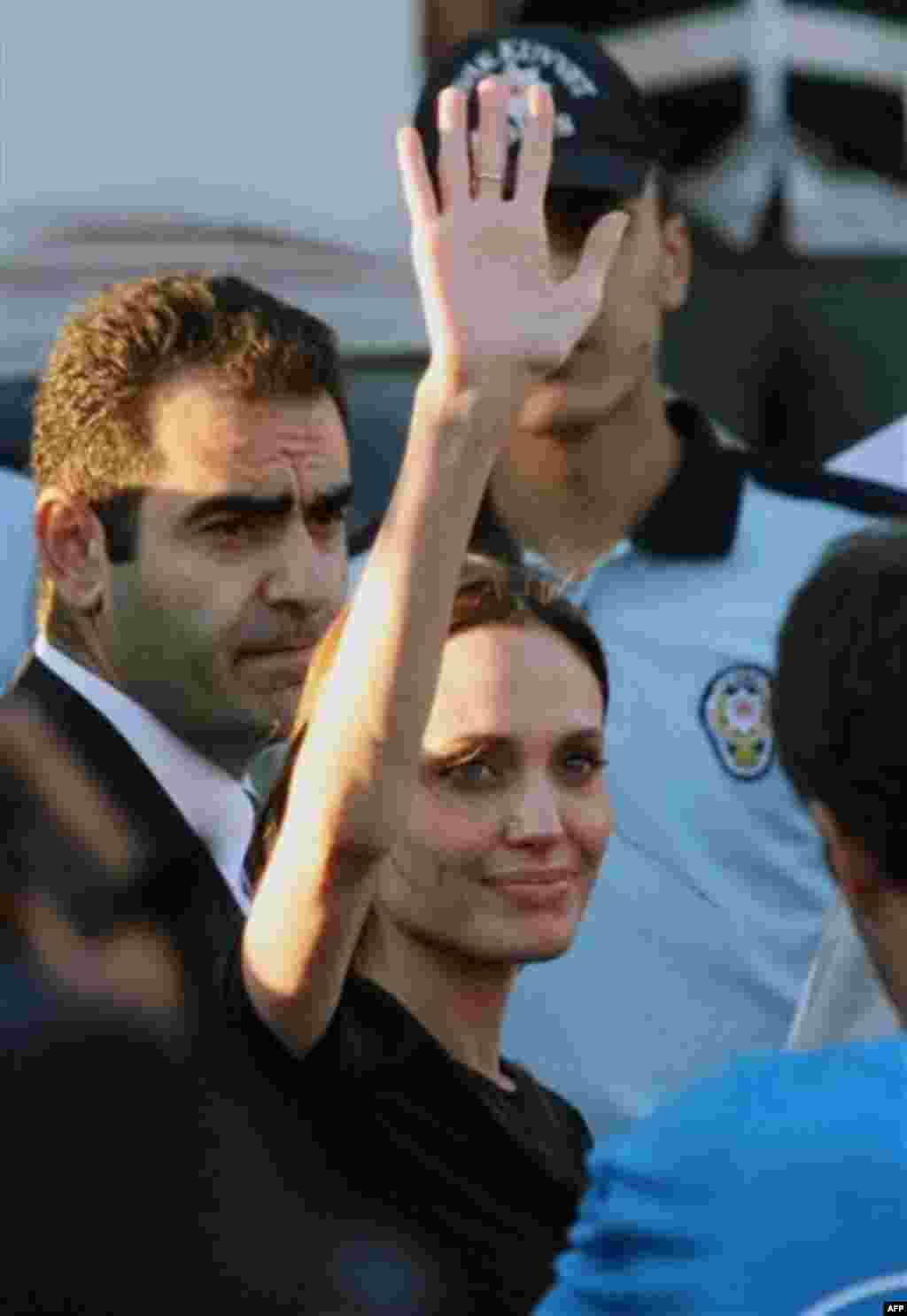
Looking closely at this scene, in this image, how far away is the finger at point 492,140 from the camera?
92.2 inches

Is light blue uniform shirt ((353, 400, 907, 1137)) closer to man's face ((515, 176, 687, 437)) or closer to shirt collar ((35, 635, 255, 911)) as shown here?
man's face ((515, 176, 687, 437))

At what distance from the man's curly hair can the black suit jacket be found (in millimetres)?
168

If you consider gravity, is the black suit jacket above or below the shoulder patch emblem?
above

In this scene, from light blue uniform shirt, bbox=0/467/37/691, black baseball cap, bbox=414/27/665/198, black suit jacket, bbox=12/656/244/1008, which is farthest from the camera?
black baseball cap, bbox=414/27/665/198

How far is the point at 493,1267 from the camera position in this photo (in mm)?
2373

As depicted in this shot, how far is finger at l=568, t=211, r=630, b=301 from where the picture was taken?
94.8 inches

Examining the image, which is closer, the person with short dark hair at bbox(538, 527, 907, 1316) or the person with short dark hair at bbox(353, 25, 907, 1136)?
the person with short dark hair at bbox(538, 527, 907, 1316)

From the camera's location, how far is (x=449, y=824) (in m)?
2.66

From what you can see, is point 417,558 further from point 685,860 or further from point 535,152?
point 685,860

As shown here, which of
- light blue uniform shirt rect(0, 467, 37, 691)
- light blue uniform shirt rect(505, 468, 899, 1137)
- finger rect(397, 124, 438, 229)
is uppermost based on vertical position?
finger rect(397, 124, 438, 229)

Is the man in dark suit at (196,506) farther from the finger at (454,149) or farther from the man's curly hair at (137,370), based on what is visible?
the finger at (454,149)

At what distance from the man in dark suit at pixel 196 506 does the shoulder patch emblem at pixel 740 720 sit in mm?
748

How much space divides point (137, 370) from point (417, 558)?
1.97 ft

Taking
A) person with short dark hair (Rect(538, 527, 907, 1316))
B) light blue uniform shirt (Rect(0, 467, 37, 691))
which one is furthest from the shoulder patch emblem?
person with short dark hair (Rect(538, 527, 907, 1316))
